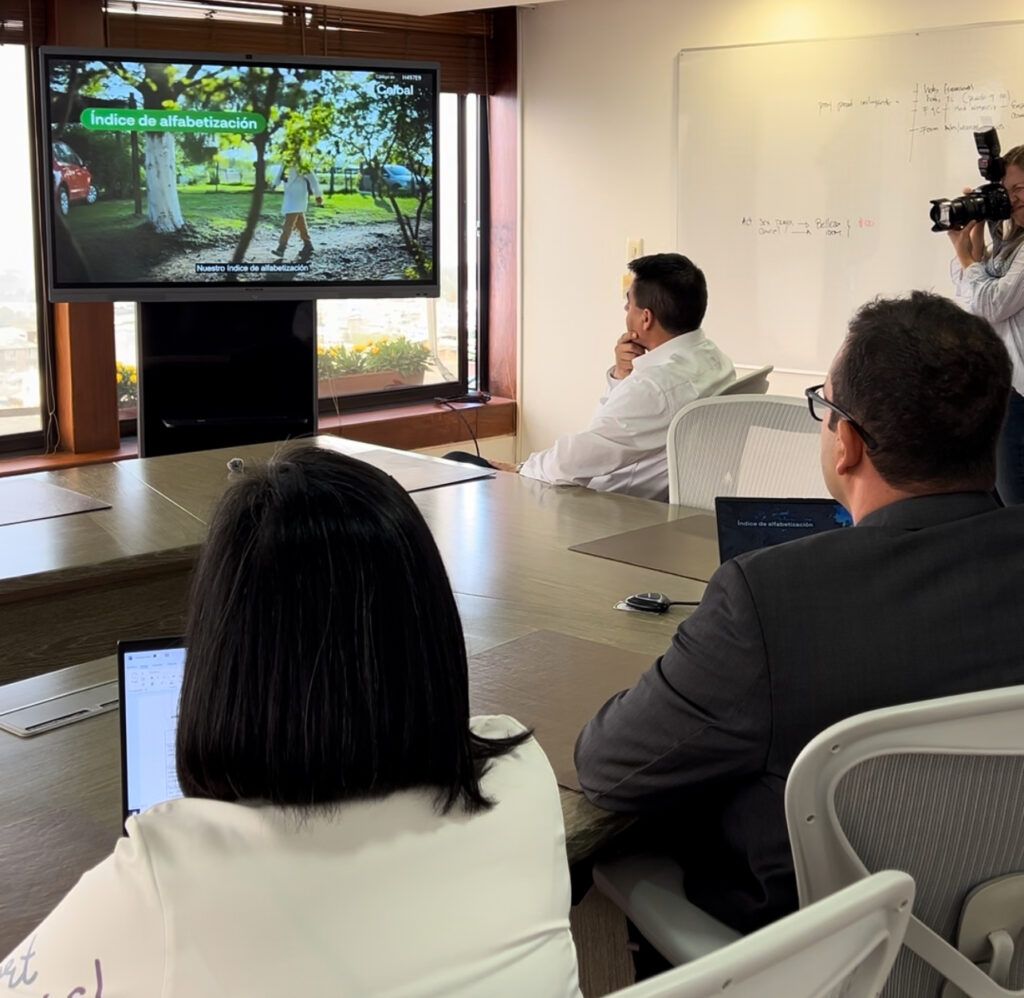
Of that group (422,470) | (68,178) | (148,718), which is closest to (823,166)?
(422,470)

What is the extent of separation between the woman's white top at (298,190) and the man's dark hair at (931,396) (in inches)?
118

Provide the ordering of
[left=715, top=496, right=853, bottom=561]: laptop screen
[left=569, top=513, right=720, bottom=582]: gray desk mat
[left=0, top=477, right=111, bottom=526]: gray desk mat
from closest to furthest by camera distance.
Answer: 1. [left=715, top=496, right=853, bottom=561]: laptop screen
2. [left=569, top=513, right=720, bottom=582]: gray desk mat
3. [left=0, top=477, right=111, bottom=526]: gray desk mat

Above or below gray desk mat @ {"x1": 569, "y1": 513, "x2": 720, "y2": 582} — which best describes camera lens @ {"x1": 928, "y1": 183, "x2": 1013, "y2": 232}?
above

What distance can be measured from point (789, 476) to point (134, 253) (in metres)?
2.25

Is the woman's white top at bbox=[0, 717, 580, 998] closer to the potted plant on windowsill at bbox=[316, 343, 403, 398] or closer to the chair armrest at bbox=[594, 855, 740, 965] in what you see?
the chair armrest at bbox=[594, 855, 740, 965]

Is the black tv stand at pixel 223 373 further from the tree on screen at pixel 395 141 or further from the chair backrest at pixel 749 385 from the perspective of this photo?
the chair backrest at pixel 749 385

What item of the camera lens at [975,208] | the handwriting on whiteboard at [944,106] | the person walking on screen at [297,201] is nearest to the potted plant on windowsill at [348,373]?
the person walking on screen at [297,201]

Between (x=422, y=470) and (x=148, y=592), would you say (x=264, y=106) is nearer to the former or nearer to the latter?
(x=422, y=470)

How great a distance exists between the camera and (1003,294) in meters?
A: 3.68

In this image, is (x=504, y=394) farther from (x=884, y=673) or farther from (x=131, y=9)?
(x=884, y=673)

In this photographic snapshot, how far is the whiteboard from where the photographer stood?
416 centimetres

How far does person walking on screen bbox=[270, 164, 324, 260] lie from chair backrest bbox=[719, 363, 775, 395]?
5.40 ft

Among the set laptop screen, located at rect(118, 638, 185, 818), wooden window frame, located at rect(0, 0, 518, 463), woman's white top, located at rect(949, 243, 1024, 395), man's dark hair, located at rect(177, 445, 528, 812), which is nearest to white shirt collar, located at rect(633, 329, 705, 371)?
woman's white top, located at rect(949, 243, 1024, 395)

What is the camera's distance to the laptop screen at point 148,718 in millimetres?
1306
